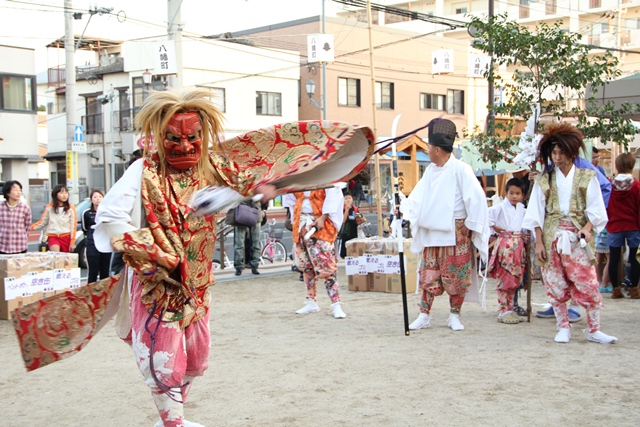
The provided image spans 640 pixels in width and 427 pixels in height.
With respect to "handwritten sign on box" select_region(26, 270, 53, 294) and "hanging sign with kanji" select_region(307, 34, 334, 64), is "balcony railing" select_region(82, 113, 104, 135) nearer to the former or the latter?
"hanging sign with kanji" select_region(307, 34, 334, 64)

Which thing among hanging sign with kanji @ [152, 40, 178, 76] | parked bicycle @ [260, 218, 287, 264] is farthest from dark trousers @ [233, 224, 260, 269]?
hanging sign with kanji @ [152, 40, 178, 76]

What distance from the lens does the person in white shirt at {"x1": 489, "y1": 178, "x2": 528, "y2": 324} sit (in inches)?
270

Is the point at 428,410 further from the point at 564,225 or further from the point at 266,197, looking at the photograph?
the point at 564,225

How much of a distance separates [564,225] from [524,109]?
15.2ft

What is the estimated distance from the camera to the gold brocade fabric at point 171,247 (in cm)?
319

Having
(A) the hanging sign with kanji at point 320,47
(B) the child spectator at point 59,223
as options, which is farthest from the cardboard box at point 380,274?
(A) the hanging sign with kanji at point 320,47

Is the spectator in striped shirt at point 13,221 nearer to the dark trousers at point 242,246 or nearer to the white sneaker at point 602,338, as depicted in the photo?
the dark trousers at point 242,246

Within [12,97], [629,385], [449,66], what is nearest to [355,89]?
[449,66]

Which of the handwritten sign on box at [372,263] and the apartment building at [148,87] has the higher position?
the apartment building at [148,87]

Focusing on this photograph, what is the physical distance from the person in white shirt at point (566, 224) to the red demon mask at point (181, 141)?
141 inches

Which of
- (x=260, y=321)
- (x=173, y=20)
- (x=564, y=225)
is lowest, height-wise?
(x=260, y=321)

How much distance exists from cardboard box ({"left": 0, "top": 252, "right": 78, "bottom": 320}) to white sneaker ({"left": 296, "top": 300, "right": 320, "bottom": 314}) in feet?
9.01

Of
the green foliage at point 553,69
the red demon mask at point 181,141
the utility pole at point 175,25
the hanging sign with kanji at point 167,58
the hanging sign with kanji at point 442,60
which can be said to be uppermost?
the hanging sign with kanji at point 442,60

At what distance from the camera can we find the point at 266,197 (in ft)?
10.7
